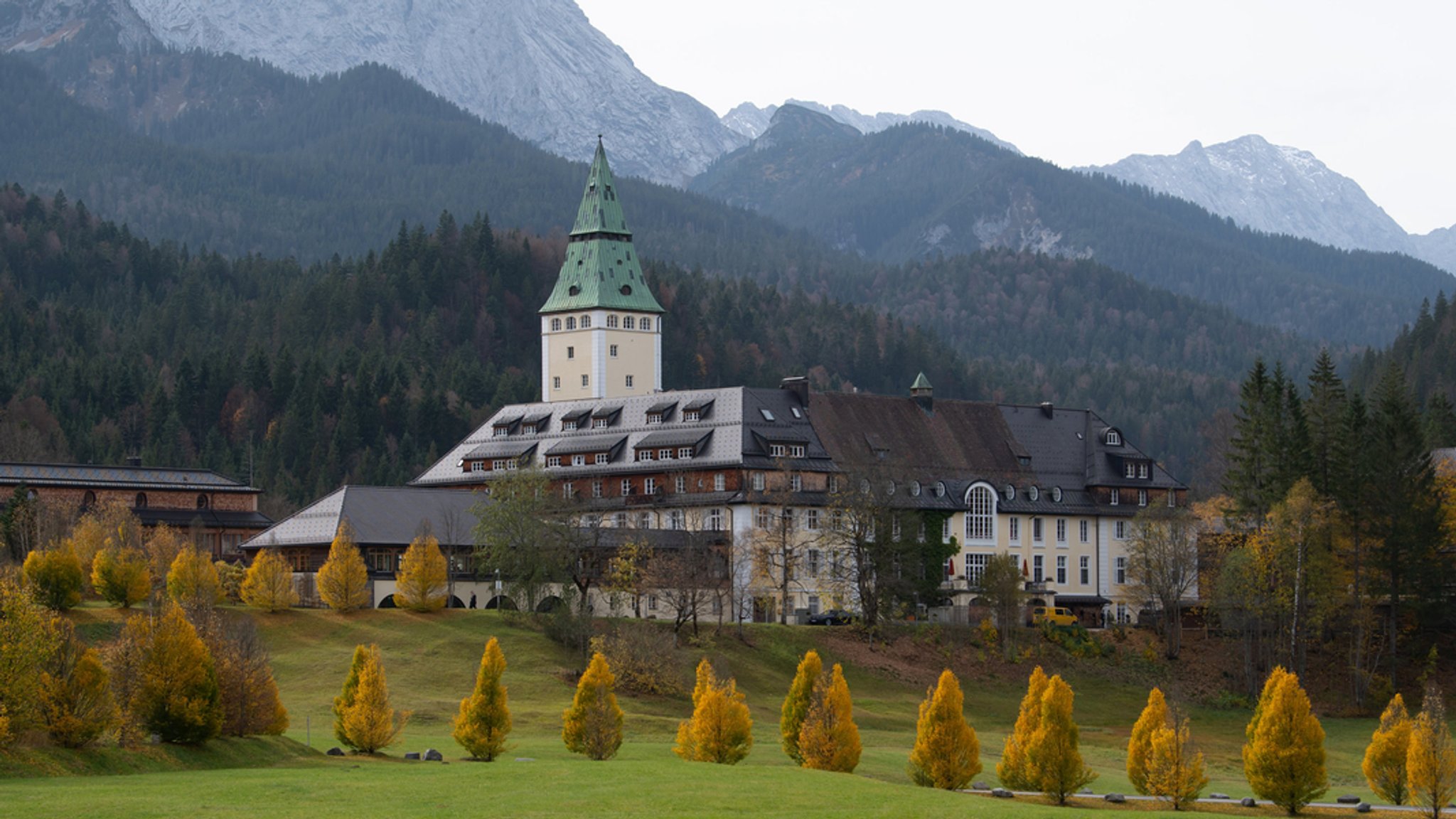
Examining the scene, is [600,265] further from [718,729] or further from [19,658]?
[19,658]

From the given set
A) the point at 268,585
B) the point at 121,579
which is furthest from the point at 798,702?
the point at 121,579

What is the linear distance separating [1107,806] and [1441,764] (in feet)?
33.3

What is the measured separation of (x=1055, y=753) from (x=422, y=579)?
1741 inches

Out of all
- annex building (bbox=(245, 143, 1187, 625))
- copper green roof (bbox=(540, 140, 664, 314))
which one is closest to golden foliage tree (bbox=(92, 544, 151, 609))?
annex building (bbox=(245, 143, 1187, 625))

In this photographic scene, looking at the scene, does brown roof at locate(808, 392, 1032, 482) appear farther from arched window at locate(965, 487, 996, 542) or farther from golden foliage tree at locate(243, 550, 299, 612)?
golden foliage tree at locate(243, 550, 299, 612)

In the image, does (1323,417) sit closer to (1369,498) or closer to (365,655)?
(1369,498)

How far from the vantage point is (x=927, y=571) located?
12181 centimetres

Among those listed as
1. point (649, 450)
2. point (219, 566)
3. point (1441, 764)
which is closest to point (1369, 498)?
point (649, 450)

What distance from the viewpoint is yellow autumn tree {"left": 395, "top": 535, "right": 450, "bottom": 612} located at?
103562mm

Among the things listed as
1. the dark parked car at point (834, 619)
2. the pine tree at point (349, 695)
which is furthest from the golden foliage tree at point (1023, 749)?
the dark parked car at point (834, 619)

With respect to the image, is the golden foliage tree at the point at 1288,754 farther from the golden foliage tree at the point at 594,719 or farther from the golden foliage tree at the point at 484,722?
the golden foliage tree at the point at 484,722

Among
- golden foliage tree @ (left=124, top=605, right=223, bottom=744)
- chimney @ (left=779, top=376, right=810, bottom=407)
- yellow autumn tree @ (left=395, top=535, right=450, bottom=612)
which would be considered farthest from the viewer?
chimney @ (left=779, top=376, right=810, bottom=407)

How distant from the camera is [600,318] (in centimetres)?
15850

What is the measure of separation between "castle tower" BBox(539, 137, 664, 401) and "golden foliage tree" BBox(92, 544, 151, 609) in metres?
60.7
